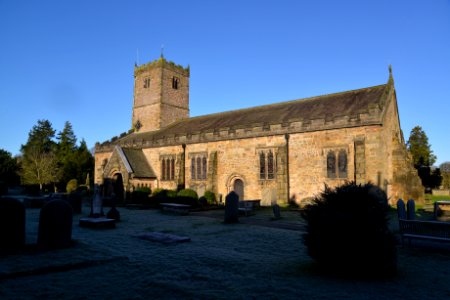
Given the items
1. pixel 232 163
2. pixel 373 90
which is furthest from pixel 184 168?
pixel 373 90

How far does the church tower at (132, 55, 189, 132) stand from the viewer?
41.8 metres

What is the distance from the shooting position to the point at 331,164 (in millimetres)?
22438

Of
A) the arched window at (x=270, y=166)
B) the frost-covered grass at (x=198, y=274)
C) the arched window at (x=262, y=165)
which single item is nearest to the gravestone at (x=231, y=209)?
the frost-covered grass at (x=198, y=274)

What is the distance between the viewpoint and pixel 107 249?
8680 millimetres

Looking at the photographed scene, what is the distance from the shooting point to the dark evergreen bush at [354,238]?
6.28m

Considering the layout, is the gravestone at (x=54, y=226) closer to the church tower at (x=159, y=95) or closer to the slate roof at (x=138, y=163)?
the slate roof at (x=138, y=163)

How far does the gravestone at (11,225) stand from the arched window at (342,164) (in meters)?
19.0

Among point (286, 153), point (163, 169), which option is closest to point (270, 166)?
point (286, 153)

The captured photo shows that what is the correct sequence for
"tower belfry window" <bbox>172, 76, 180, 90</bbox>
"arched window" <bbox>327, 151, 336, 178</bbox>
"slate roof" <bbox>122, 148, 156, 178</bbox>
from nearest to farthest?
1. "arched window" <bbox>327, 151, 336, 178</bbox>
2. "slate roof" <bbox>122, 148, 156, 178</bbox>
3. "tower belfry window" <bbox>172, 76, 180, 90</bbox>

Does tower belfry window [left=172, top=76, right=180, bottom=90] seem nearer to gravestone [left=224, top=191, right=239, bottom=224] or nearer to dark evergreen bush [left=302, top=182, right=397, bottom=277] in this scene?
gravestone [left=224, top=191, right=239, bottom=224]

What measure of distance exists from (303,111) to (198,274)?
73.8 feet

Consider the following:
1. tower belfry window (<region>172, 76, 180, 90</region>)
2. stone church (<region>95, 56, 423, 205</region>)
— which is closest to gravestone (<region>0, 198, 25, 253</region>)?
stone church (<region>95, 56, 423, 205</region>)

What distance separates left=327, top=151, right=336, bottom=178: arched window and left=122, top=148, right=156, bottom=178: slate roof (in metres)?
17.6

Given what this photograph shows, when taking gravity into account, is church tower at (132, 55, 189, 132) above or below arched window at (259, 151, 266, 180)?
above
